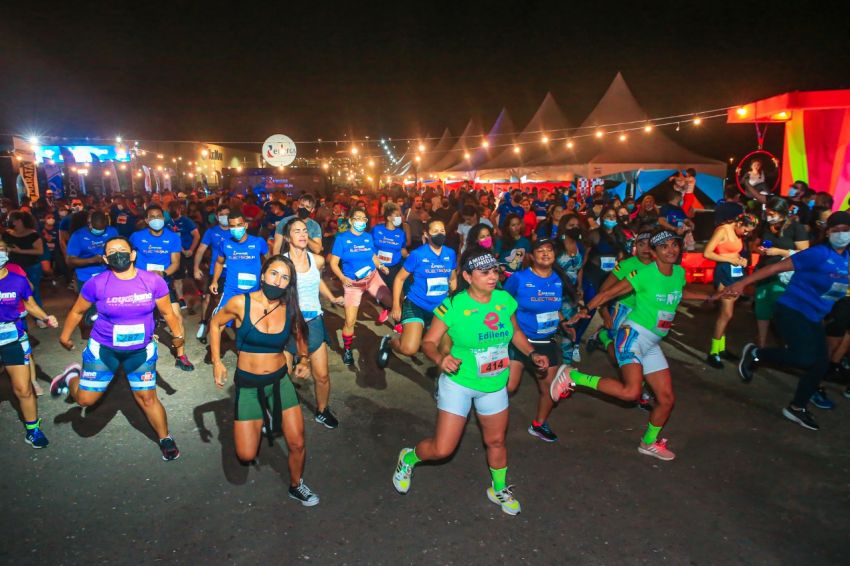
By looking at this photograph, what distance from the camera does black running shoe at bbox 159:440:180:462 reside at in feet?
15.5

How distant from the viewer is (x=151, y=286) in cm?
471

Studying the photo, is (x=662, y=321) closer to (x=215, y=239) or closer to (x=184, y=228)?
(x=215, y=239)

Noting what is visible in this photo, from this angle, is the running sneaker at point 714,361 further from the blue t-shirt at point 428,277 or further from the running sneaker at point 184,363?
the running sneaker at point 184,363

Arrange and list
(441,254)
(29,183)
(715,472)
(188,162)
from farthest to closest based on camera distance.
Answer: (188,162), (29,183), (441,254), (715,472)

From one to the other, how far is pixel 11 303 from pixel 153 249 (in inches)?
117

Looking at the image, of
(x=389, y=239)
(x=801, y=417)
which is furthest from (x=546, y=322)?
(x=389, y=239)

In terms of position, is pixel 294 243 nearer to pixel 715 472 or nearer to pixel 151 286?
pixel 151 286

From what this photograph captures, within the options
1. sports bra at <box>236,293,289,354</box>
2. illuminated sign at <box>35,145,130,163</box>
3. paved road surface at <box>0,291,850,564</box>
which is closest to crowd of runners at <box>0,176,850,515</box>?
sports bra at <box>236,293,289,354</box>

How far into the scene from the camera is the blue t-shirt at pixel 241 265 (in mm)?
6742

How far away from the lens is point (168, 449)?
4.74 meters

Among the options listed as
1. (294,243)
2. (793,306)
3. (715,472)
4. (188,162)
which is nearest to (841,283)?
(793,306)

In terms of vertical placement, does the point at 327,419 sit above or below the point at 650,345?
below

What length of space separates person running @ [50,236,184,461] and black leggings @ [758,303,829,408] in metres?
6.02

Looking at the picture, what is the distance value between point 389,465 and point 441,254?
2.72m
